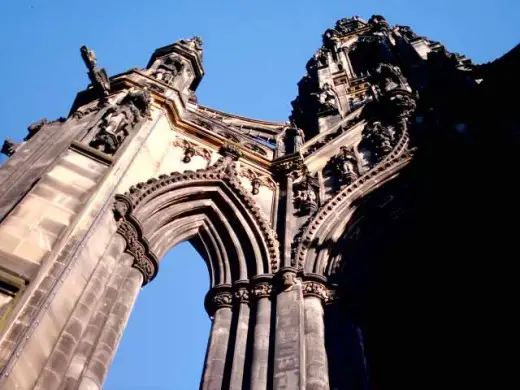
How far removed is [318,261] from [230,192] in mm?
2265

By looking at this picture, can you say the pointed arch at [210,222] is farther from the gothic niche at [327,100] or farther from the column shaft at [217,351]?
the gothic niche at [327,100]

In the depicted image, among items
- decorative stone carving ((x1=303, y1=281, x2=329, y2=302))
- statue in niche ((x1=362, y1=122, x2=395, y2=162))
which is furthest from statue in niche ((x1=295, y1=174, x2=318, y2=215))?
decorative stone carving ((x1=303, y1=281, x2=329, y2=302))

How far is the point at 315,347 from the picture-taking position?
6.70 meters

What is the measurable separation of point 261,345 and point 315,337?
0.75 m

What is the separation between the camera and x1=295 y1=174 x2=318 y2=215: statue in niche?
9370 mm

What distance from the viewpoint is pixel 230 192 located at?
369 inches

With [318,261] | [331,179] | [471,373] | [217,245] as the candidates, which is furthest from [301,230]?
[471,373]

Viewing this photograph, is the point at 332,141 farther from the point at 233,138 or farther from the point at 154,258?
the point at 154,258

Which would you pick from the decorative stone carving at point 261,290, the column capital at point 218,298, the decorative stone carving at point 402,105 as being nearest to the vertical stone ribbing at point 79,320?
the column capital at point 218,298

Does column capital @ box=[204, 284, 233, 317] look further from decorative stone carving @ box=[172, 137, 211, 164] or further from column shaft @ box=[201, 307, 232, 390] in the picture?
decorative stone carving @ box=[172, 137, 211, 164]

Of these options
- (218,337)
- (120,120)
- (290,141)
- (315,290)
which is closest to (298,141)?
(290,141)

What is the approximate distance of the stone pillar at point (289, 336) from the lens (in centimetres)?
611

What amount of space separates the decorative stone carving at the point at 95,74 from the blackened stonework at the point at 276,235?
0.10 feet

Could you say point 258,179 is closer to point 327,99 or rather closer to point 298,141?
point 298,141
